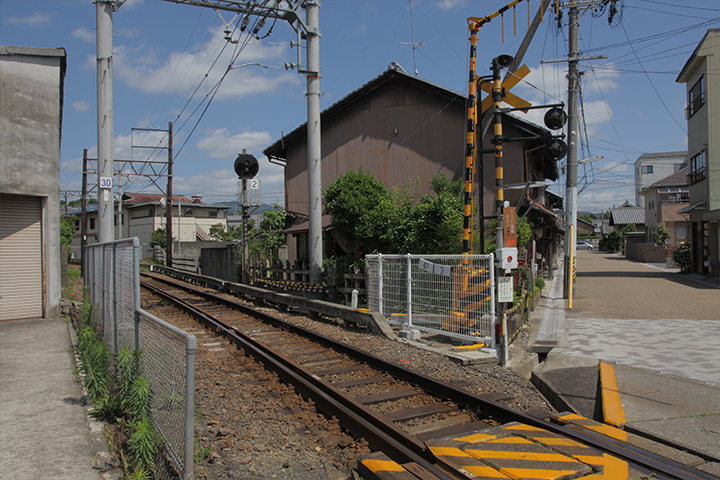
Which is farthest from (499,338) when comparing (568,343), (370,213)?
(370,213)

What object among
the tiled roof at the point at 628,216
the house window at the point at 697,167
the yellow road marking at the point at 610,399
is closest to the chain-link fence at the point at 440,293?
the yellow road marking at the point at 610,399

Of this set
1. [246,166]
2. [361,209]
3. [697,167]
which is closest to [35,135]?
[361,209]

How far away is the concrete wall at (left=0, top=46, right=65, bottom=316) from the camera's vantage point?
37.3 ft

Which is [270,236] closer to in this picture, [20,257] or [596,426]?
[20,257]

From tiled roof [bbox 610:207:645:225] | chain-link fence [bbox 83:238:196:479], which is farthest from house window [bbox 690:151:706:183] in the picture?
tiled roof [bbox 610:207:645:225]

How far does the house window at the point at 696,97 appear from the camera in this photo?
2603 cm

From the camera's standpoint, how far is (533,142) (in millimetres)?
17562

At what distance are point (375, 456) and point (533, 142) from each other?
1543cm

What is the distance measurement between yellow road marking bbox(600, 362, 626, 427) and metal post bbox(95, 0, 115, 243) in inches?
382

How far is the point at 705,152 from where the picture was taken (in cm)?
2539

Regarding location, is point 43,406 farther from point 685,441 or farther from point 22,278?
point 22,278

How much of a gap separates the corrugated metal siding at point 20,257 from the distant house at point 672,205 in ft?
139

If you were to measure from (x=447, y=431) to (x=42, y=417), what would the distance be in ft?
14.4

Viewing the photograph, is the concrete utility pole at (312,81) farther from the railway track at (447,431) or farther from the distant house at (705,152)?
the distant house at (705,152)
